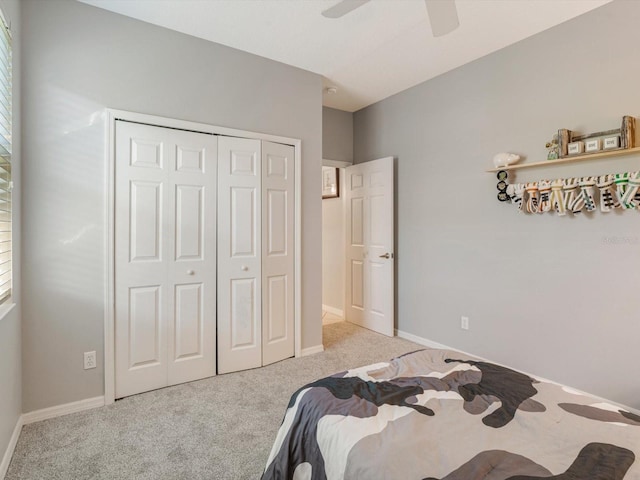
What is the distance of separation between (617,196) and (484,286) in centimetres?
121

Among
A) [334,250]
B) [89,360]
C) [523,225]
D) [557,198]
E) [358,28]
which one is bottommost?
[89,360]

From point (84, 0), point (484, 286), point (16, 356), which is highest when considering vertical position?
point (84, 0)

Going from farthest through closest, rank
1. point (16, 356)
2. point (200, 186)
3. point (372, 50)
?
point (372, 50), point (200, 186), point (16, 356)

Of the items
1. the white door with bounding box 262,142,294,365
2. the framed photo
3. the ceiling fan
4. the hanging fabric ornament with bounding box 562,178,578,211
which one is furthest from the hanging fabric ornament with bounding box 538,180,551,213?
the framed photo

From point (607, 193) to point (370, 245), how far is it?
227 cm

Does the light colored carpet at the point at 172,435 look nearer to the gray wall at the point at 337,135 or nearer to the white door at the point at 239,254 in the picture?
Result: the white door at the point at 239,254

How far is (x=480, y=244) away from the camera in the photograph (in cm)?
320

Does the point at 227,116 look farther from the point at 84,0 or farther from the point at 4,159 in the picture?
the point at 4,159

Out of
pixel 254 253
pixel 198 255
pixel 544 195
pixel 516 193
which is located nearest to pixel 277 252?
pixel 254 253

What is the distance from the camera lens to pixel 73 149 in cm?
235

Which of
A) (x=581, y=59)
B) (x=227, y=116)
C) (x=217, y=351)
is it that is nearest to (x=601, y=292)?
(x=581, y=59)

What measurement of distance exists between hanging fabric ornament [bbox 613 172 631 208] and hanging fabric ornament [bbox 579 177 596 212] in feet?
0.42

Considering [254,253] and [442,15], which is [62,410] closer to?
[254,253]

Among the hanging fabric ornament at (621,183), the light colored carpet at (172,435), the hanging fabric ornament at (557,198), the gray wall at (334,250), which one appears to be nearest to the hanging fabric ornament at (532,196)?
the hanging fabric ornament at (557,198)
